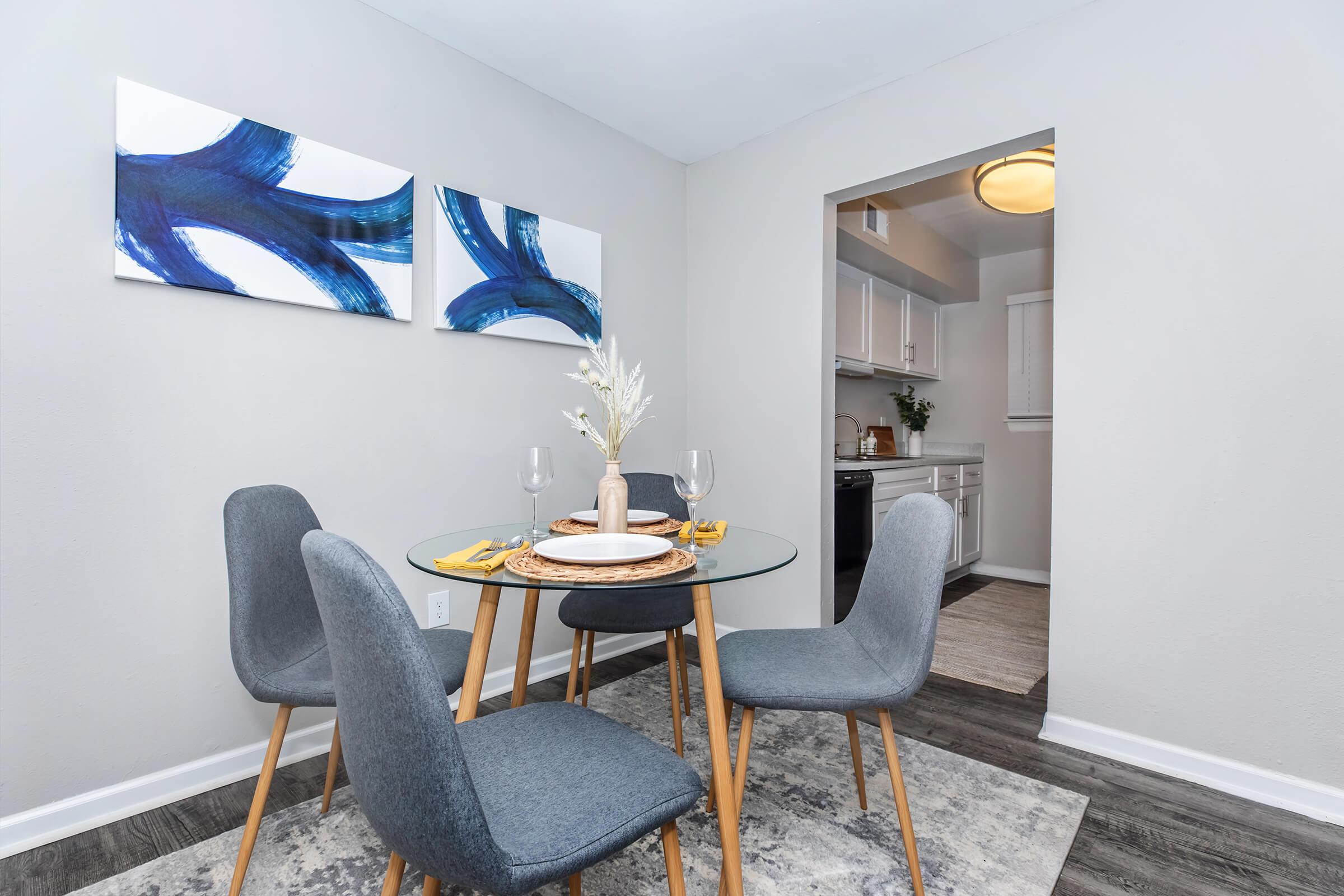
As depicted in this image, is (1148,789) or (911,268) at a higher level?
(911,268)

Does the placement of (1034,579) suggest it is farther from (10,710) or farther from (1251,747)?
(10,710)

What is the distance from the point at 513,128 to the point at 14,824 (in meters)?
2.64

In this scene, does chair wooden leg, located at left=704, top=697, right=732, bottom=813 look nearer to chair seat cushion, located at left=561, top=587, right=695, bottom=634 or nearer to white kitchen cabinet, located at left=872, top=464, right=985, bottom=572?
chair seat cushion, located at left=561, top=587, right=695, bottom=634

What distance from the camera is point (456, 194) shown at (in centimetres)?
242

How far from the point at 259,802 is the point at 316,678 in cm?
28

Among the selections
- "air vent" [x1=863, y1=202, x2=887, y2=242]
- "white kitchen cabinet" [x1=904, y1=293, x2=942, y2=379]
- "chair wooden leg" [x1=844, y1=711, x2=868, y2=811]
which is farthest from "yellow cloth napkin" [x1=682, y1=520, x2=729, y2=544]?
"white kitchen cabinet" [x1=904, y1=293, x2=942, y2=379]

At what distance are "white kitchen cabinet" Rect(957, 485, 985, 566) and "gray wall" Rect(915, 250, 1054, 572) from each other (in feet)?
0.28

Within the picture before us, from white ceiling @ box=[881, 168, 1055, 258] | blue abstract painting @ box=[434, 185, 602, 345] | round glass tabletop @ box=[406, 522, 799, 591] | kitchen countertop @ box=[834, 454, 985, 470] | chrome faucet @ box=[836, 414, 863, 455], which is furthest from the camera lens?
chrome faucet @ box=[836, 414, 863, 455]

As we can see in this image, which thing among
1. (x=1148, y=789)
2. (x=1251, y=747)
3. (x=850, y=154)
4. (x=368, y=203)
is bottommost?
Answer: (x=1148, y=789)

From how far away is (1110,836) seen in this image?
5.50 ft

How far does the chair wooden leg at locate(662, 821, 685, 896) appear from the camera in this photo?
1.04m

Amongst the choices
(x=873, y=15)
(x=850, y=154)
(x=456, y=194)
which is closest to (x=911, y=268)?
(x=850, y=154)

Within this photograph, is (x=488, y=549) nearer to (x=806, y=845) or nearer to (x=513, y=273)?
(x=806, y=845)

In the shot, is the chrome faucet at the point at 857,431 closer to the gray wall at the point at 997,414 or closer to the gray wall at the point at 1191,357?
the gray wall at the point at 997,414
